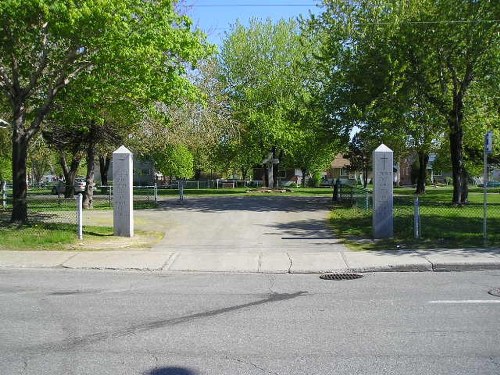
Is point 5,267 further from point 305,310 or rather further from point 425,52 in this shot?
point 425,52

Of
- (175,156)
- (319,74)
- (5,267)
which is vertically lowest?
(5,267)

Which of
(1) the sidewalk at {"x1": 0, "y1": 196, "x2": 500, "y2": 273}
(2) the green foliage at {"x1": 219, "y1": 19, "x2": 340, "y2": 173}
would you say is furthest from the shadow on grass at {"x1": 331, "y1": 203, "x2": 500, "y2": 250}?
(2) the green foliage at {"x1": 219, "y1": 19, "x2": 340, "y2": 173}

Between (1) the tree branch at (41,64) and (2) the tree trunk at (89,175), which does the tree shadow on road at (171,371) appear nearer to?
(1) the tree branch at (41,64)

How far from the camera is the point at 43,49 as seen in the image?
1513cm

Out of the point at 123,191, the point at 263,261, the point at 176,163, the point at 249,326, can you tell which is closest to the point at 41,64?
the point at 123,191

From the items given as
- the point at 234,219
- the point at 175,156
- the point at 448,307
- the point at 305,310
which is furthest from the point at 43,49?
the point at 175,156

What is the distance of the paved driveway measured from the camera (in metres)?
13.9

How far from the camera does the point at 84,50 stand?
50.2 ft

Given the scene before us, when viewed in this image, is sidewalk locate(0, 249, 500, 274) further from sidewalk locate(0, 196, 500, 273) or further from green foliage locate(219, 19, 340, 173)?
green foliage locate(219, 19, 340, 173)

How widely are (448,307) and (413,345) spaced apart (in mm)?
1977

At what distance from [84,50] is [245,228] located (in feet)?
23.8

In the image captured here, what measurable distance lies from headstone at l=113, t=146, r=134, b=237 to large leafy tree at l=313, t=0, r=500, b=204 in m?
12.7

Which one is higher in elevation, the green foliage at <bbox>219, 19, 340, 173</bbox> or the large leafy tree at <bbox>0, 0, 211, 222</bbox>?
the green foliage at <bbox>219, 19, 340, 173</bbox>

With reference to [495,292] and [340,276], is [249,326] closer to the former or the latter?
[340,276]
